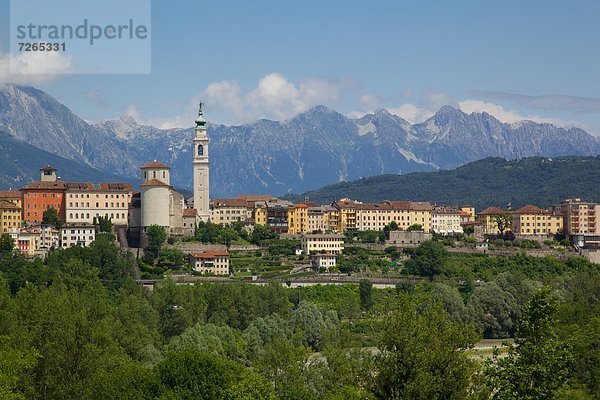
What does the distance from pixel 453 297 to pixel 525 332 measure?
148 feet

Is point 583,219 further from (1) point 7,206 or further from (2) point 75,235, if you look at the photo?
(1) point 7,206

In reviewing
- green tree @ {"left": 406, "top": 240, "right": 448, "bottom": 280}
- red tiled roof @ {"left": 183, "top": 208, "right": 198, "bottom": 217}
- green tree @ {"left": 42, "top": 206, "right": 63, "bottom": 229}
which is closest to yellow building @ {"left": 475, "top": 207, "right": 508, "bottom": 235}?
green tree @ {"left": 406, "top": 240, "right": 448, "bottom": 280}

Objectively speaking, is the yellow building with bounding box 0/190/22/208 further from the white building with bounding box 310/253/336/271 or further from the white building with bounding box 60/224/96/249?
the white building with bounding box 310/253/336/271

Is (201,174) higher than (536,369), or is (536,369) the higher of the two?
(201,174)

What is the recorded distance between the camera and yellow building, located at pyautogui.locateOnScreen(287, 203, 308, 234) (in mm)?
107500

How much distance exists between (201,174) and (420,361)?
80005mm

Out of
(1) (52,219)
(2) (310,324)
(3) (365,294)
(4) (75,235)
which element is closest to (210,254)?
(4) (75,235)

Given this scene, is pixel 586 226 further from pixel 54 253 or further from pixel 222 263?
pixel 54 253

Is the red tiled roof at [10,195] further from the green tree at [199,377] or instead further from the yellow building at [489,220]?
the green tree at [199,377]

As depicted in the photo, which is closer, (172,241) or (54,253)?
(54,253)

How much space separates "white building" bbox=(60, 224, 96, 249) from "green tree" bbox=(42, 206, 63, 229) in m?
0.96

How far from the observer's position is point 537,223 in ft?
377

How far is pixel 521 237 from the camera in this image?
110250 millimetres

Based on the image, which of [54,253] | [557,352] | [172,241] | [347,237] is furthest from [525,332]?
[347,237]
